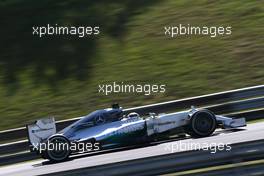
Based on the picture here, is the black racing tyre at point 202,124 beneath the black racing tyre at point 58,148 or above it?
above

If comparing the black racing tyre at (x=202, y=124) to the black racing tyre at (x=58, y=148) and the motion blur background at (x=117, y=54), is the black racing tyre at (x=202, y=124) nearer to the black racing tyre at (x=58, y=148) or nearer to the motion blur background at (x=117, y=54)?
the black racing tyre at (x=58, y=148)

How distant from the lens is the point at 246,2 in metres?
16.7

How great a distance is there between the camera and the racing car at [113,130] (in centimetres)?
1018

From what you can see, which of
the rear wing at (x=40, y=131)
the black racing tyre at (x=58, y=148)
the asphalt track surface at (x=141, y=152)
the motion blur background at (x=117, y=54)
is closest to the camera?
the asphalt track surface at (x=141, y=152)

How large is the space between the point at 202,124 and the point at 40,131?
2.54 metres

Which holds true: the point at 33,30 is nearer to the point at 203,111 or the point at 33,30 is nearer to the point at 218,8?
the point at 218,8

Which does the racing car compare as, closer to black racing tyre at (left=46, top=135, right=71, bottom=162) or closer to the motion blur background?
black racing tyre at (left=46, top=135, right=71, bottom=162)

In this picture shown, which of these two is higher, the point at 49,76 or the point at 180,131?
the point at 49,76

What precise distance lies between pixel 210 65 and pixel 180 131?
4160 millimetres

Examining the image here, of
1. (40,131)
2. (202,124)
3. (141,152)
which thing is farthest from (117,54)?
(141,152)

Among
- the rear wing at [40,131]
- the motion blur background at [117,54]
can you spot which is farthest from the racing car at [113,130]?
the motion blur background at [117,54]

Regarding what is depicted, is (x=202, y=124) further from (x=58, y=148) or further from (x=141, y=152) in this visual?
(x=58, y=148)

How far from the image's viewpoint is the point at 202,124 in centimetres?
1020

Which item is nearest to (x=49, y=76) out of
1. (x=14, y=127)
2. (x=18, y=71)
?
(x=18, y=71)
